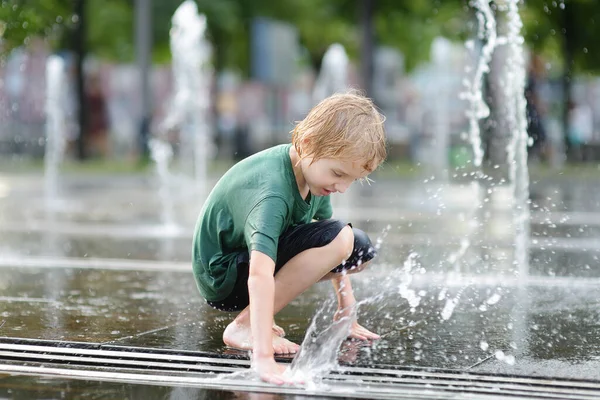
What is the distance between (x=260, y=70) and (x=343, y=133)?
2563cm

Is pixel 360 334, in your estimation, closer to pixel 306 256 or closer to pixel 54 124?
pixel 306 256

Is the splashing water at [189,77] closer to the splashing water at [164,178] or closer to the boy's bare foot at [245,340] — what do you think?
the splashing water at [164,178]

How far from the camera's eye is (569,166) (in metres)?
23.5

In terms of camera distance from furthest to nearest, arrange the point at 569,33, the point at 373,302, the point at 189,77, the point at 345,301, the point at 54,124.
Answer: the point at 569,33
the point at 189,77
the point at 54,124
the point at 373,302
the point at 345,301

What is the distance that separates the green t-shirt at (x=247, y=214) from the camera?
3.79 m

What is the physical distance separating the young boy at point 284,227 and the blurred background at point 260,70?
11632 millimetres

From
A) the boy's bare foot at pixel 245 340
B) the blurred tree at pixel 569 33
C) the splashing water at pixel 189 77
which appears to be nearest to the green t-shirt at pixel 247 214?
the boy's bare foot at pixel 245 340

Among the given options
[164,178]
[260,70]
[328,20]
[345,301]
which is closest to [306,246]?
[345,301]

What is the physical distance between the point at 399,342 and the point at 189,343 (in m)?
0.82

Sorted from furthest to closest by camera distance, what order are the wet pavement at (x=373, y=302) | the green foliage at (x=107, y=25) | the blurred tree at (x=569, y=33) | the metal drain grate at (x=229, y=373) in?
the green foliage at (x=107, y=25), the blurred tree at (x=569, y=33), the wet pavement at (x=373, y=302), the metal drain grate at (x=229, y=373)

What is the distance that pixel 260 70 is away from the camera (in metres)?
29.2

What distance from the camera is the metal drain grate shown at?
143 inches

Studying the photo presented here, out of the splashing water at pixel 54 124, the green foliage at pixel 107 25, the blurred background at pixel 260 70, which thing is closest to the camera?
the splashing water at pixel 54 124

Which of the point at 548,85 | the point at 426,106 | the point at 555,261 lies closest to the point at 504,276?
the point at 555,261
